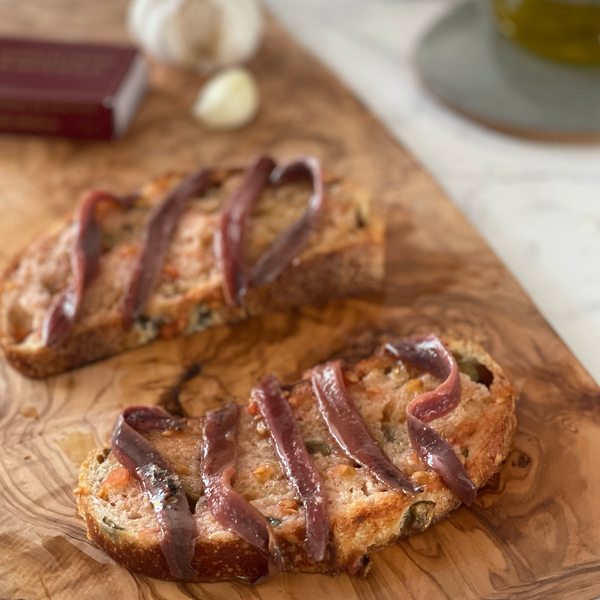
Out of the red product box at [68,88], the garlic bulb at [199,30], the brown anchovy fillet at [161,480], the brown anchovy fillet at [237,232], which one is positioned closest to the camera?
the brown anchovy fillet at [161,480]

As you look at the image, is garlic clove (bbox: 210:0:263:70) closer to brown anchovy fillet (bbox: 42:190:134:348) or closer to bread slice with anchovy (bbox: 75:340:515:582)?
brown anchovy fillet (bbox: 42:190:134:348)

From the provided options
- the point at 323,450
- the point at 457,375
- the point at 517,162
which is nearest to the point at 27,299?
the point at 323,450

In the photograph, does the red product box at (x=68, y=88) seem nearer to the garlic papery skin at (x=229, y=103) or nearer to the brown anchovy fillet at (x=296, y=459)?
the garlic papery skin at (x=229, y=103)

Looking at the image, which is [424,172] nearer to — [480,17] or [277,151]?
[277,151]

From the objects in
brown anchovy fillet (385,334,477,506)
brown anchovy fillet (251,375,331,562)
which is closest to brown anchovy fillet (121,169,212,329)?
brown anchovy fillet (251,375,331,562)

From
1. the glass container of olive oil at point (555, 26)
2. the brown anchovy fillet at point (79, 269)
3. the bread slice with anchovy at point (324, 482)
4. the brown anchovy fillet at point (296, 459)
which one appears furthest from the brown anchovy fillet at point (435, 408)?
the glass container of olive oil at point (555, 26)

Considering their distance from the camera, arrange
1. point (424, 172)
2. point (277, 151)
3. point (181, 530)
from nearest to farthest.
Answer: point (181, 530) → point (424, 172) → point (277, 151)

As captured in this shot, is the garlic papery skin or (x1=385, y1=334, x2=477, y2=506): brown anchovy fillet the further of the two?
the garlic papery skin
